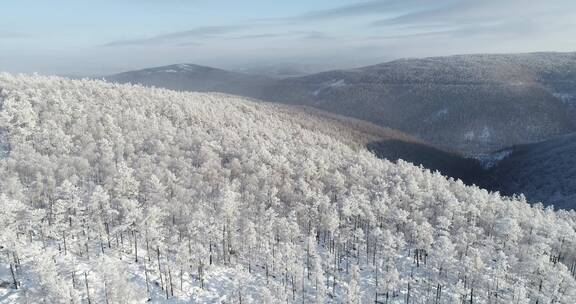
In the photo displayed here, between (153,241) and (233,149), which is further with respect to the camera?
(233,149)

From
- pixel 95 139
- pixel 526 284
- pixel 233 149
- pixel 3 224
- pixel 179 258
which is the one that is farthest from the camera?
pixel 233 149

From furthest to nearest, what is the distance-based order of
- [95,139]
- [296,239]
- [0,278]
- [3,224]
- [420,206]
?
[95,139] < [420,206] < [296,239] < [3,224] < [0,278]

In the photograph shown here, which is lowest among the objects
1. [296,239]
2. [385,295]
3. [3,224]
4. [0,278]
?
[385,295]

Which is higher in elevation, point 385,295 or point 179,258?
point 179,258

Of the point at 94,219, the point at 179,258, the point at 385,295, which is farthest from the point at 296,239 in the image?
the point at 94,219

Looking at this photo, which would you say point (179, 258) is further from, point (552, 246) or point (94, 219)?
point (552, 246)

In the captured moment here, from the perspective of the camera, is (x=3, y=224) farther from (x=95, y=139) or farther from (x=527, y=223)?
(x=527, y=223)

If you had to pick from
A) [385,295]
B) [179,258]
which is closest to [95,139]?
[179,258]
